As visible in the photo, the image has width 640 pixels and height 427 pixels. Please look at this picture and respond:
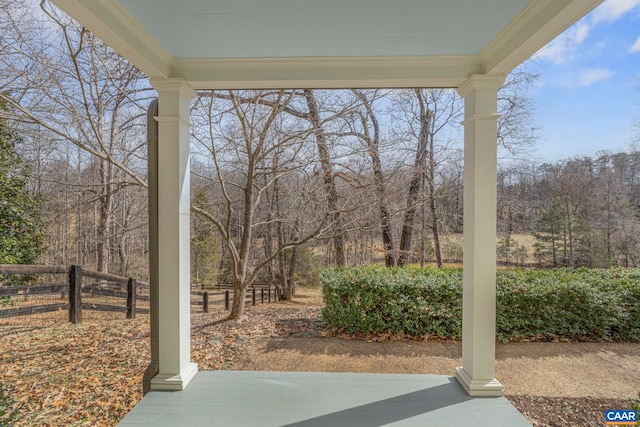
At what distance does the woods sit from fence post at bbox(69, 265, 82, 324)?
468mm

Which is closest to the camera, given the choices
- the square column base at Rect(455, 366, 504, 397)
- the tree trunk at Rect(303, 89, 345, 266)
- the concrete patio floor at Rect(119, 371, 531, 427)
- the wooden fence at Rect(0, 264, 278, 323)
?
the concrete patio floor at Rect(119, 371, 531, 427)

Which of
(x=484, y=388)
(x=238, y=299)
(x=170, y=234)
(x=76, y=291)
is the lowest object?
(x=238, y=299)

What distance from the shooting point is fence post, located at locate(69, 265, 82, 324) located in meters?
4.13

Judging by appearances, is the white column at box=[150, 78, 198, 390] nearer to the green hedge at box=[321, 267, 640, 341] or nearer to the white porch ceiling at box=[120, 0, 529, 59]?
the white porch ceiling at box=[120, 0, 529, 59]

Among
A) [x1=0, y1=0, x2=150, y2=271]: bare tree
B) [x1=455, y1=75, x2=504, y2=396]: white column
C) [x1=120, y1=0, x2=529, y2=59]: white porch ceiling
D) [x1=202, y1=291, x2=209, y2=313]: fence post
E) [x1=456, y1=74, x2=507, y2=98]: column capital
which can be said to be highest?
[x1=0, y1=0, x2=150, y2=271]: bare tree

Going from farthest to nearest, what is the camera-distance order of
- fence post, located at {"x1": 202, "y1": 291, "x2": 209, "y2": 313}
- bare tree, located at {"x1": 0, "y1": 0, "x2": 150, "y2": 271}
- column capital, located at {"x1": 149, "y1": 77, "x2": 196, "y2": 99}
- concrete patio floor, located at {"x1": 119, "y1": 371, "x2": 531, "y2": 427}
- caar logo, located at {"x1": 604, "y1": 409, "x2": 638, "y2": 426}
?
1. fence post, located at {"x1": 202, "y1": 291, "x2": 209, "y2": 313}
2. bare tree, located at {"x1": 0, "y1": 0, "x2": 150, "y2": 271}
3. caar logo, located at {"x1": 604, "y1": 409, "x2": 638, "y2": 426}
4. column capital, located at {"x1": 149, "y1": 77, "x2": 196, "y2": 99}
5. concrete patio floor, located at {"x1": 119, "y1": 371, "x2": 531, "y2": 427}

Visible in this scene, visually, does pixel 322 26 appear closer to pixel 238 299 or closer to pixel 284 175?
pixel 284 175

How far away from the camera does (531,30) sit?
159 centimetres

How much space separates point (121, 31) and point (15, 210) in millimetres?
3834

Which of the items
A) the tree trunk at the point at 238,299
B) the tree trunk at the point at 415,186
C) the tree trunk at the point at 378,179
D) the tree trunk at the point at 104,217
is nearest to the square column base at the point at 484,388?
the tree trunk at the point at 378,179

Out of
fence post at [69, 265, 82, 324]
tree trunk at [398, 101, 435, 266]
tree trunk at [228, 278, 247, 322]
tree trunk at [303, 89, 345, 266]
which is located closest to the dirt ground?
tree trunk at [228, 278, 247, 322]

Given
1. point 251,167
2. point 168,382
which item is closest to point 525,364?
point 168,382

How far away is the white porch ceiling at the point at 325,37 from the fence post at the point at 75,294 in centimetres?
366

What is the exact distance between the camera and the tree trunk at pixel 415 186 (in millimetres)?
5762
